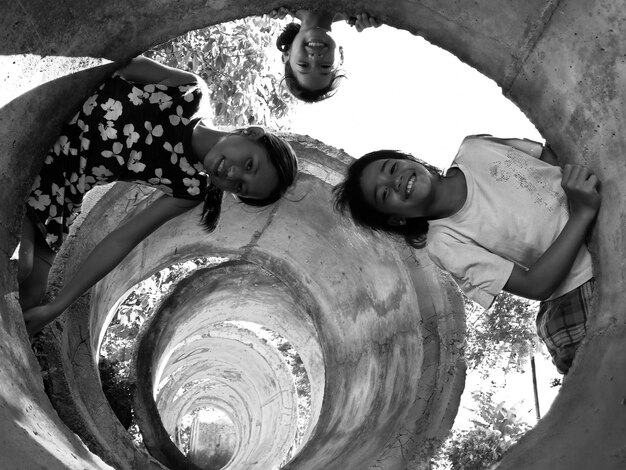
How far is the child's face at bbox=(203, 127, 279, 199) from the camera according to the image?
132 inches

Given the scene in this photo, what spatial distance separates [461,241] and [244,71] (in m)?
4.85

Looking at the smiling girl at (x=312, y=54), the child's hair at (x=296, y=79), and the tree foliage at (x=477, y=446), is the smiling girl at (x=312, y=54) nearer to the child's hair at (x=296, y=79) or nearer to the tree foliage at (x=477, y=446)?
the child's hair at (x=296, y=79)

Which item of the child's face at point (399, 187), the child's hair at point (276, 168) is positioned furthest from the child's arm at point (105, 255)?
the child's face at point (399, 187)

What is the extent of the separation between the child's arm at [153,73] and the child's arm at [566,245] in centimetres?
176

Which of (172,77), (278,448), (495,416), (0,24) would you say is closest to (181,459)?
(495,416)

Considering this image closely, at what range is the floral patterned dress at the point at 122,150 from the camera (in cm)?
344

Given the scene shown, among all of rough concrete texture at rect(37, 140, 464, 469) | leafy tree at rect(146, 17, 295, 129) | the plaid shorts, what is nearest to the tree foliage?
rough concrete texture at rect(37, 140, 464, 469)

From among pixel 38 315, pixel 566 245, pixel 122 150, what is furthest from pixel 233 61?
pixel 566 245

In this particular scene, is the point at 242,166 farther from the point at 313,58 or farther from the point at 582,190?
the point at 582,190

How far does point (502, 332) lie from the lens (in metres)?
10.2

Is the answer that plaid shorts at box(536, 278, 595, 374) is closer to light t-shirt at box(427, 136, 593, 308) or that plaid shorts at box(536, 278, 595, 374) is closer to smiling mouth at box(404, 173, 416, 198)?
light t-shirt at box(427, 136, 593, 308)

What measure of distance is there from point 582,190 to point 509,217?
12.4 inches

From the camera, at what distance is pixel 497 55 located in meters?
3.48

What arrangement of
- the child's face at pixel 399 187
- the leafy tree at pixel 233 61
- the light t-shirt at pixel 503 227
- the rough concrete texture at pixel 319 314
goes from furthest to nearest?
the leafy tree at pixel 233 61, the rough concrete texture at pixel 319 314, the child's face at pixel 399 187, the light t-shirt at pixel 503 227
